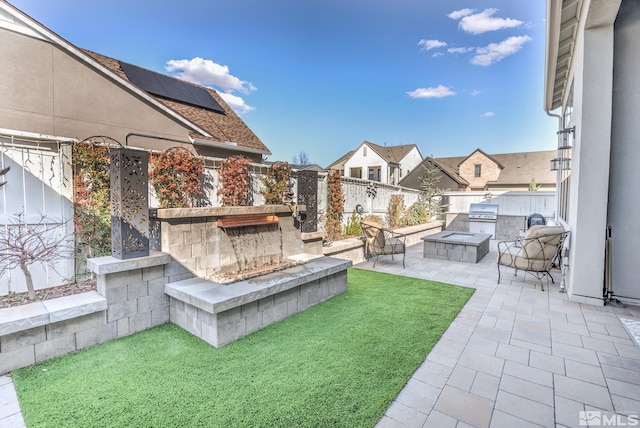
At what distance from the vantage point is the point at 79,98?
21.9 feet

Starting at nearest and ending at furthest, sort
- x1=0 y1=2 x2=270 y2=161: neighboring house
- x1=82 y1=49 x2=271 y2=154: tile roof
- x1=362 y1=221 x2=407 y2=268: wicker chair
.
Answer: x1=0 y1=2 x2=270 y2=161: neighboring house → x1=362 y1=221 x2=407 y2=268: wicker chair → x1=82 y1=49 x2=271 y2=154: tile roof

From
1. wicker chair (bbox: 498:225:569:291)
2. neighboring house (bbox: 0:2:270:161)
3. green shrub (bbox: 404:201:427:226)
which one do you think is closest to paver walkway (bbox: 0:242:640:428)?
wicker chair (bbox: 498:225:569:291)

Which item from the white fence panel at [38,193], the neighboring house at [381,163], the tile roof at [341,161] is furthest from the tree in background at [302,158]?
the white fence panel at [38,193]

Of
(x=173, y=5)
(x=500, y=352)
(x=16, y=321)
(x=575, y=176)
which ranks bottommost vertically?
(x=500, y=352)

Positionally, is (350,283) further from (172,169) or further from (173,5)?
(173,5)

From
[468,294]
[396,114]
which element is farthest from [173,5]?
[396,114]

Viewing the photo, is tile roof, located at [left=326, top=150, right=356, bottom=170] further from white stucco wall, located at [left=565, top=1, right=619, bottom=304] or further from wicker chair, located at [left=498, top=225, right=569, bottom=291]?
white stucco wall, located at [left=565, top=1, right=619, bottom=304]

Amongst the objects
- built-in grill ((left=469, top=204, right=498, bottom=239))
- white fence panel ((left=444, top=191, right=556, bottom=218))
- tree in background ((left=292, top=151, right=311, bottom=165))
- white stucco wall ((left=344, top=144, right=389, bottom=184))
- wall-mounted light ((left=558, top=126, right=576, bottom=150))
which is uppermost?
tree in background ((left=292, top=151, right=311, bottom=165))

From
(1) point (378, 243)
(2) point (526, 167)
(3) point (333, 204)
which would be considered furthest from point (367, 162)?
(1) point (378, 243)

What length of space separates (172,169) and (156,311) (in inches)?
72.6

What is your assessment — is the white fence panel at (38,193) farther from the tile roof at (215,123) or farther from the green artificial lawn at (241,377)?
the tile roof at (215,123)

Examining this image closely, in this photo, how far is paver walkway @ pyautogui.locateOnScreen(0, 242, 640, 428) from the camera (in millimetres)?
1944

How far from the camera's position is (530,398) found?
2129 millimetres

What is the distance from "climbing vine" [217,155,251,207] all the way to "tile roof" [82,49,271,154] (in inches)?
189
